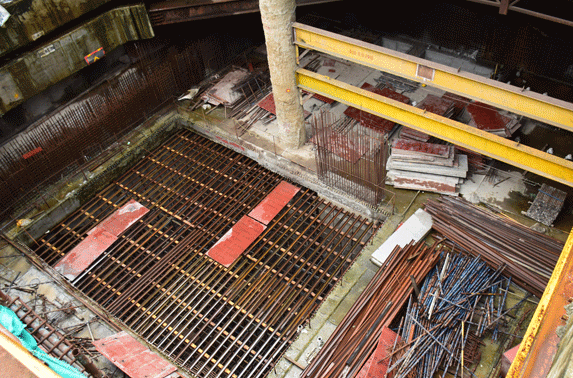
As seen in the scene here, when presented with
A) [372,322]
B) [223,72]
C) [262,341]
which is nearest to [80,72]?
[223,72]

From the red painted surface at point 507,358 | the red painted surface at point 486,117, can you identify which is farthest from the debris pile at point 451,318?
the red painted surface at point 486,117

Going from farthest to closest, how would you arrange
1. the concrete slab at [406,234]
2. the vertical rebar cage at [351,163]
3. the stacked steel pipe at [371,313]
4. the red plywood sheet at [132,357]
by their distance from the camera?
the vertical rebar cage at [351,163], the concrete slab at [406,234], the red plywood sheet at [132,357], the stacked steel pipe at [371,313]

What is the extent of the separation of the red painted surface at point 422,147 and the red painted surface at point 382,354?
499cm

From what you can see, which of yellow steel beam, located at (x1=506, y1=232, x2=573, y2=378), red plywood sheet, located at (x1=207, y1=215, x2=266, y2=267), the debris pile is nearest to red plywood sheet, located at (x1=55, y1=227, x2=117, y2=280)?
red plywood sheet, located at (x1=207, y1=215, x2=266, y2=267)

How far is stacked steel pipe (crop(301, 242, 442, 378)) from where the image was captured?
9.37m

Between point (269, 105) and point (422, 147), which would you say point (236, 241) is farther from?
point (422, 147)

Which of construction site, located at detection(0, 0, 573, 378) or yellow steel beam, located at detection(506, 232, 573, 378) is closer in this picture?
yellow steel beam, located at detection(506, 232, 573, 378)

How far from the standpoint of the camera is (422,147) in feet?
40.8

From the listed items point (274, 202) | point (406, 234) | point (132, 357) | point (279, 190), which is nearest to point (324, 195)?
point (279, 190)

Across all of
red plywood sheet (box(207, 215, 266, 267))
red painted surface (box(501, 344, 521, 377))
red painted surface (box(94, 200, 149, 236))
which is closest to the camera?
red painted surface (box(501, 344, 521, 377))

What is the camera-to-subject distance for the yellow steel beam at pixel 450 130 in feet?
31.7

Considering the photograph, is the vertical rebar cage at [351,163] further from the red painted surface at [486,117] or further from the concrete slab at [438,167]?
the red painted surface at [486,117]

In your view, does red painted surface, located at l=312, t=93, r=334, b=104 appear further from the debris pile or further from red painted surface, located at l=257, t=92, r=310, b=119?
the debris pile

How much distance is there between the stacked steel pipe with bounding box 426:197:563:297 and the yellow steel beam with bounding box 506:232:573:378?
4117 millimetres
